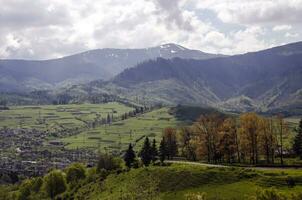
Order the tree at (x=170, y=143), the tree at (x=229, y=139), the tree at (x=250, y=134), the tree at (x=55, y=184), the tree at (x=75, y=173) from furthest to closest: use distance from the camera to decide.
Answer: the tree at (x=75, y=173) → the tree at (x=55, y=184) → the tree at (x=170, y=143) → the tree at (x=229, y=139) → the tree at (x=250, y=134)

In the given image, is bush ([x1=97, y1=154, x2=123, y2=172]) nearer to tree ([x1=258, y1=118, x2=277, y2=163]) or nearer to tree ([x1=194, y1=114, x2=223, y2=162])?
tree ([x1=194, y1=114, x2=223, y2=162])

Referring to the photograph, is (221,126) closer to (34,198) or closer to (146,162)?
(146,162)

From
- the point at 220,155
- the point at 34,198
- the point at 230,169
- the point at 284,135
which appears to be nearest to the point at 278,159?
the point at 284,135

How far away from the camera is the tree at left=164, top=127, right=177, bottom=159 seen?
15385 centimetres

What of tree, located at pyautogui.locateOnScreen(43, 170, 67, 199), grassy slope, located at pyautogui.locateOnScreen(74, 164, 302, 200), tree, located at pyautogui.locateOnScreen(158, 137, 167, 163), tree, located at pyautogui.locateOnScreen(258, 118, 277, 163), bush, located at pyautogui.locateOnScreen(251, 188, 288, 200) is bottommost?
tree, located at pyautogui.locateOnScreen(43, 170, 67, 199)

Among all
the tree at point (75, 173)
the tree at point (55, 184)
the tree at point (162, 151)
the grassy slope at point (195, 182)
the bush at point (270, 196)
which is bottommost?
the tree at point (55, 184)

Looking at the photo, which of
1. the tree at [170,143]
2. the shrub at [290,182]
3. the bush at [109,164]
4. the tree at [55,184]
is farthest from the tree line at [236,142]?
the tree at [55,184]

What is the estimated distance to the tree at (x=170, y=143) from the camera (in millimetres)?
153850

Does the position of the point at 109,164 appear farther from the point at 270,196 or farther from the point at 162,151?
the point at 270,196

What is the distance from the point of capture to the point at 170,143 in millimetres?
155750

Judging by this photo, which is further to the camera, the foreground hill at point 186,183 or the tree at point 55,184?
the tree at point 55,184

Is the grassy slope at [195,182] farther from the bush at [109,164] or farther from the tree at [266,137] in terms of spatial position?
the tree at [266,137]

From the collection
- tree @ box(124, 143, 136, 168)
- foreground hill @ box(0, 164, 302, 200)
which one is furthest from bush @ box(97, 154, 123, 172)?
foreground hill @ box(0, 164, 302, 200)

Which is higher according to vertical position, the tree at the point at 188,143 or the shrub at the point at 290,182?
the tree at the point at 188,143
